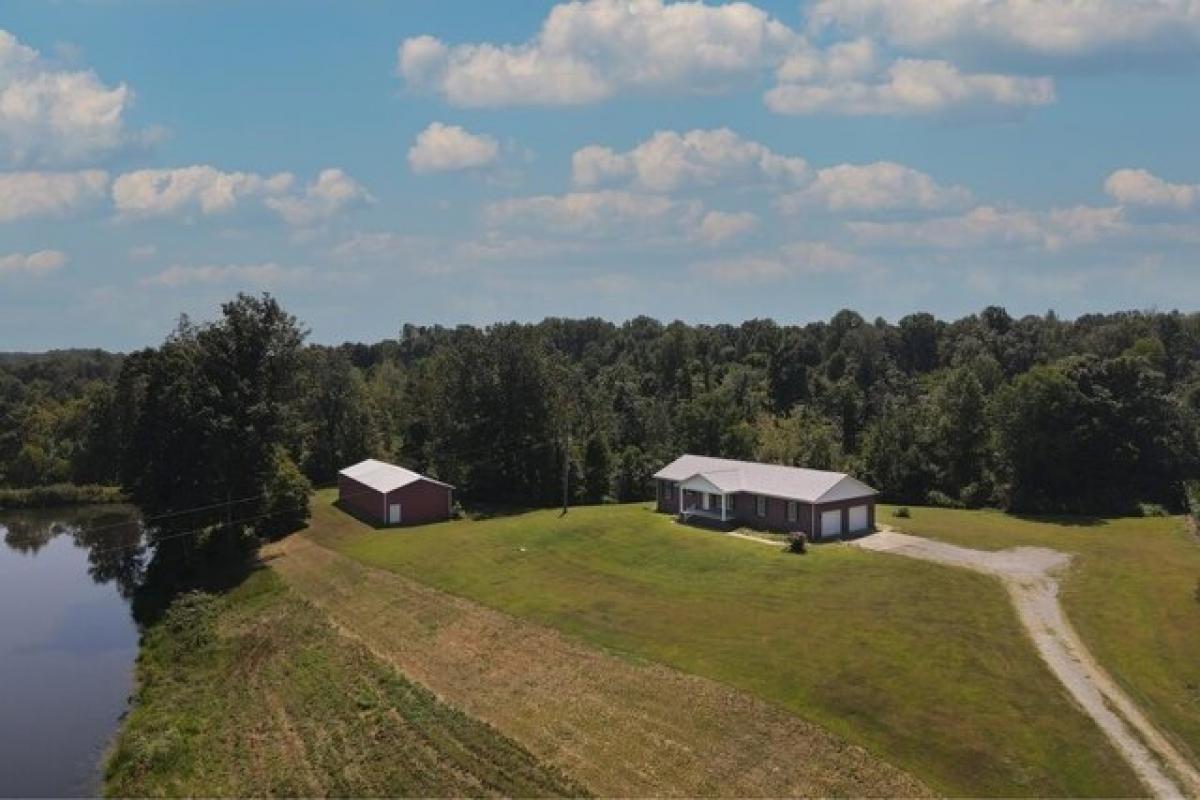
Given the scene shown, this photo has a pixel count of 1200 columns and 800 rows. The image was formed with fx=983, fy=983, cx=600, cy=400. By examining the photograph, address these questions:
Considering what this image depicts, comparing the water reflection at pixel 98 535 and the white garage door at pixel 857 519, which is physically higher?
the white garage door at pixel 857 519

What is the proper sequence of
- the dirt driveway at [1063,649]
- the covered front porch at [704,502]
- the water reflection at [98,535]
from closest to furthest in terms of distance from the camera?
the dirt driveway at [1063,649], the covered front porch at [704,502], the water reflection at [98,535]

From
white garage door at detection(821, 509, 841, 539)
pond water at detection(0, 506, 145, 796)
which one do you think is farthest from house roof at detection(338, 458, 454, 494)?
white garage door at detection(821, 509, 841, 539)

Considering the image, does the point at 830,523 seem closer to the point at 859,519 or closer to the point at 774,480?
the point at 859,519

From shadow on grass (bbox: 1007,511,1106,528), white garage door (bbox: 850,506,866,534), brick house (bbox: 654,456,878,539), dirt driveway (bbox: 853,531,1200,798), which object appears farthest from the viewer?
shadow on grass (bbox: 1007,511,1106,528)

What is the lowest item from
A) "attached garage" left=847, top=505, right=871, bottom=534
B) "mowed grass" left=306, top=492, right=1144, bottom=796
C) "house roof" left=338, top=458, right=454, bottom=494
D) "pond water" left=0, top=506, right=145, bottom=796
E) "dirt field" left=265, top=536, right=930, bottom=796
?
"pond water" left=0, top=506, right=145, bottom=796

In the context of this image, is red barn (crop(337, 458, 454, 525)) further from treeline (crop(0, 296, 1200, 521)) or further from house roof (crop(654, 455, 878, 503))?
house roof (crop(654, 455, 878, 503))

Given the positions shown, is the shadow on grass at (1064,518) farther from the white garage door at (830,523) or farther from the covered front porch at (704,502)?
the covered front porch at (704,502)

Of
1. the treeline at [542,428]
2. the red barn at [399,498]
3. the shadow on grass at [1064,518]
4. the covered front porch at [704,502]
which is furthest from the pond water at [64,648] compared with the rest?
the shadow on grass at [1064,518]
